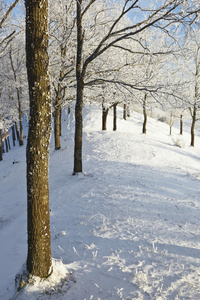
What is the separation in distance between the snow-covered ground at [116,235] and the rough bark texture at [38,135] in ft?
1.43

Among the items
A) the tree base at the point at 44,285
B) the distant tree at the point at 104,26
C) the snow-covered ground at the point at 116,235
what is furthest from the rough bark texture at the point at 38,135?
the distant tree at the point at 104,26

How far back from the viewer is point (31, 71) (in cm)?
233

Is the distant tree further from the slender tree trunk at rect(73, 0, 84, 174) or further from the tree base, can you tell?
the tree base

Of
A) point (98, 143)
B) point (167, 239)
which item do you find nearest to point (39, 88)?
point (167, 239)

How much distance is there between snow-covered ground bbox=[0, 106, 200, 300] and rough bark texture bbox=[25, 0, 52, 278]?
44cm

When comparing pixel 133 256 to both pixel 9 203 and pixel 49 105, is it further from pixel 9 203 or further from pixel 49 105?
pixel 9 203

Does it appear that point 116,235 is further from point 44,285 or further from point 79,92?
point 79,92

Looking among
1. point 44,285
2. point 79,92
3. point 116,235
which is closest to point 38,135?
point 44,285

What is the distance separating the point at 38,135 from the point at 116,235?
97.2 inches

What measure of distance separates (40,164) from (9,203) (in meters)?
5.43

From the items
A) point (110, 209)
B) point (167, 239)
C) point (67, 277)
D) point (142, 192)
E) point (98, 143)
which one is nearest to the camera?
point (67, 277)

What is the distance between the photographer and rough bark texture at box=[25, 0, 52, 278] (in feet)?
7.41

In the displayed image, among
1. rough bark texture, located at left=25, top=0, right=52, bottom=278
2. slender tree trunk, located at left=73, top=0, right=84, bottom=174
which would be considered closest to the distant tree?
slender tree trunk, located at left=73, top=0, right=84, bottom=174

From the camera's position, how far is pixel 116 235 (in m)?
3.67
